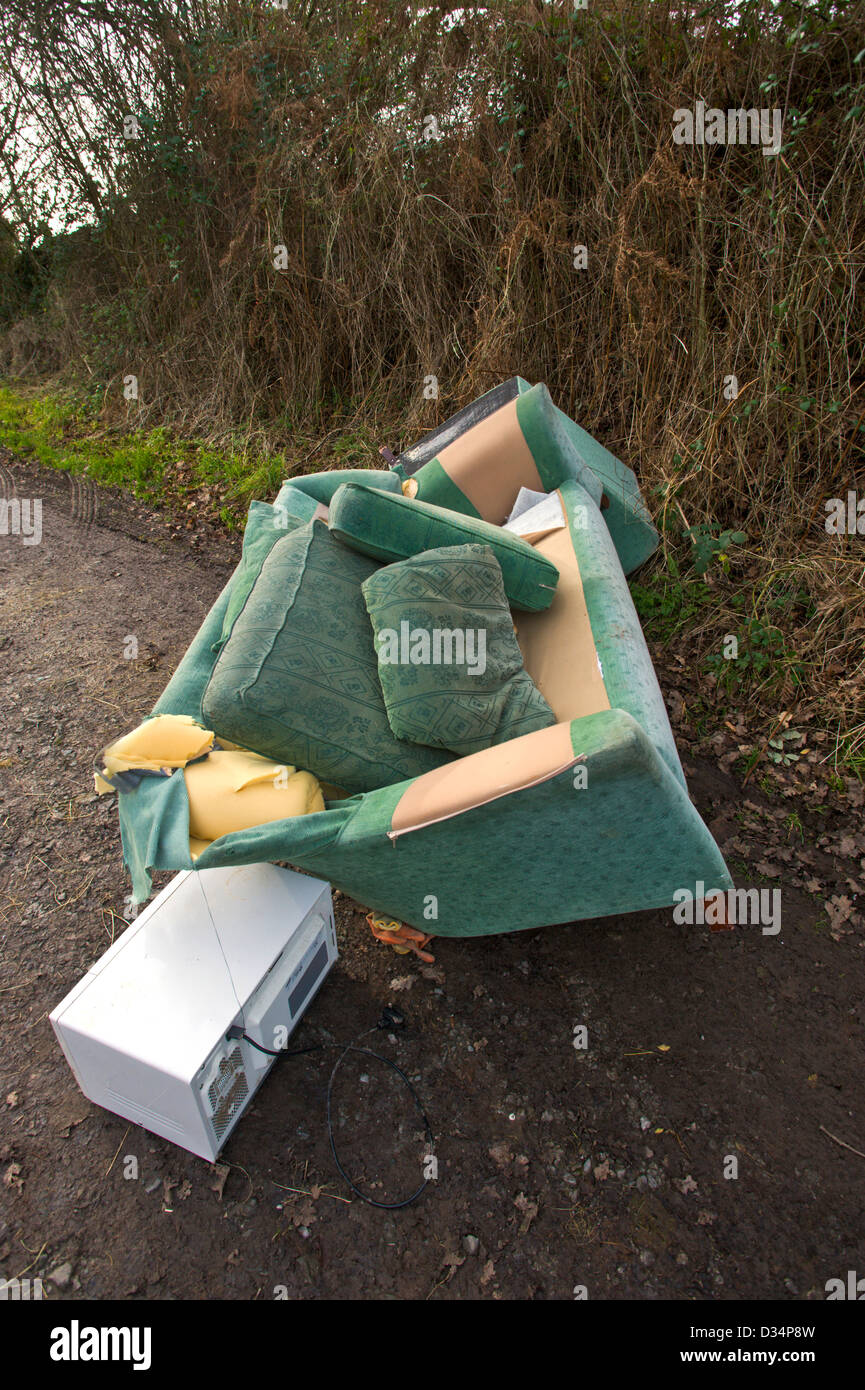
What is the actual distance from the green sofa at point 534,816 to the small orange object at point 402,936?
148mm

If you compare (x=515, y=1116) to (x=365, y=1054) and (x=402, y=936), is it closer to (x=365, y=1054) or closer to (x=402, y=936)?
(x=365, y=1054)

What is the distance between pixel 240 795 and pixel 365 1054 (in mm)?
803

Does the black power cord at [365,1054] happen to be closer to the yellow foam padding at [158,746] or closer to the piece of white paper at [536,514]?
the yellow foam padding at [158,746]

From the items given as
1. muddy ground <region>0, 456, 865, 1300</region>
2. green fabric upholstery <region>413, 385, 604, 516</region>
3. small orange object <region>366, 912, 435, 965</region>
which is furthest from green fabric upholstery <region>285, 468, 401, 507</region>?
small orange object <region>366, 912, 435, 965</region>

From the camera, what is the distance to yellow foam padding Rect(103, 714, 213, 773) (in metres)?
1.77

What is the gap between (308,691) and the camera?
181 centimetres

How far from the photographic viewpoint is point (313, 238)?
14.2 ft

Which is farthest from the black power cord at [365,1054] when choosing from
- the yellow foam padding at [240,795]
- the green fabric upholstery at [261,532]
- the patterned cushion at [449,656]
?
the green fabric upholstery at [261,532]

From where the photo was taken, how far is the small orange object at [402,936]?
2.09m

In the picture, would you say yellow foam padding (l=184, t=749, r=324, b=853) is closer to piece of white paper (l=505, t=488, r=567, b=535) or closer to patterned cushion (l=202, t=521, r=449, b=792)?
patterned cushion (l=202, t=521, r=449, b=792)

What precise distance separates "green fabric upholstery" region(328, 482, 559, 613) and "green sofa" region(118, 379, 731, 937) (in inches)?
4.4
